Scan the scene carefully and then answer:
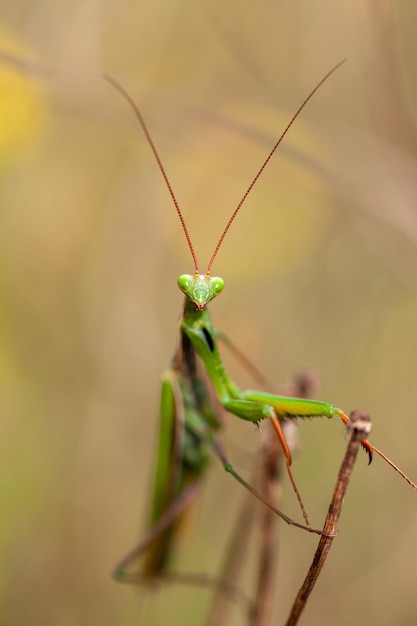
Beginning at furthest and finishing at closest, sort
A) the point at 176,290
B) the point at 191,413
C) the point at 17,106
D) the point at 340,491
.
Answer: the point at 176,290
the point at 17,106
the point at 191,413
the point at 340,491

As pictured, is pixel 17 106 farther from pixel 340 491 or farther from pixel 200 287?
pixel 340 491

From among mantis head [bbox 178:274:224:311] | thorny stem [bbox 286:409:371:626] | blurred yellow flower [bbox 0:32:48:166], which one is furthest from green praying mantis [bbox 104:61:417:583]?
blurred yellow flower [bbox 0:32:48:166]

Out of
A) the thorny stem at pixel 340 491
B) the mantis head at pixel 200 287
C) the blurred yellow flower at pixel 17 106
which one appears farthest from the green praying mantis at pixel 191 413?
the blurred yellow flower at pixel 17 106

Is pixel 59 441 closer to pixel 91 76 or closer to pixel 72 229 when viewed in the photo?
pixel 72 229

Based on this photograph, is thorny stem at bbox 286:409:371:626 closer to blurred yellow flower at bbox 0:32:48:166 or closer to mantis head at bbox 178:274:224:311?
mantis head at bbox 178:274:224:311

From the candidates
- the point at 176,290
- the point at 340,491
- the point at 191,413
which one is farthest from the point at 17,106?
the point at 340,491

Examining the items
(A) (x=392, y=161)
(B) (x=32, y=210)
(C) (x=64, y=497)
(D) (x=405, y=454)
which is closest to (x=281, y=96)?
(A) (x=392, y=161)

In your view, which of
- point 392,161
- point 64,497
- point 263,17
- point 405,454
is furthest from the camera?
point 263,17
